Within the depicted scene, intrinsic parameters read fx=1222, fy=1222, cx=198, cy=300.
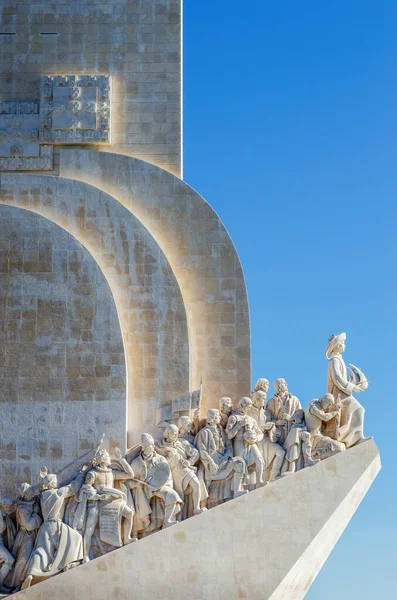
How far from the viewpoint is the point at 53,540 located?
16234 mm

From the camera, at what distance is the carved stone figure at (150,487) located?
1648 centimetres

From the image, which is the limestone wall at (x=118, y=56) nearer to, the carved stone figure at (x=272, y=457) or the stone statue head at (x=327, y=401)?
the stone statue head at (x=327, y=401)

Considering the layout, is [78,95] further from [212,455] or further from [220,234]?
[212,455]

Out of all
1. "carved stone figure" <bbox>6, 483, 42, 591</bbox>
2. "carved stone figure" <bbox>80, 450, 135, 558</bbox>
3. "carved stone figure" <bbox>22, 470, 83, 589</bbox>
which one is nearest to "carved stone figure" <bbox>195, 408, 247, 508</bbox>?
"carved stone figure" <bbox>80, 450, 135, 558</bbox>

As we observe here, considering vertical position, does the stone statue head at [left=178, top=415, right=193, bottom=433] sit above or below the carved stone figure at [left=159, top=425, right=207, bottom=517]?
above

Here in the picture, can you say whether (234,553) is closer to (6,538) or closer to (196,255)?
(6,538)

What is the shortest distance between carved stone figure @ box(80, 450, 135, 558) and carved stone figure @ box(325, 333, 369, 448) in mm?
3061

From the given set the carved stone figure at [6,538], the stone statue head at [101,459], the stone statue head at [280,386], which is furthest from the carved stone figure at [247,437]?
the carved stone figure at [6,538]

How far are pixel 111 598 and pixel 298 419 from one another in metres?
3.58

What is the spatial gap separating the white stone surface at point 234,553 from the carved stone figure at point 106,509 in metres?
0.31

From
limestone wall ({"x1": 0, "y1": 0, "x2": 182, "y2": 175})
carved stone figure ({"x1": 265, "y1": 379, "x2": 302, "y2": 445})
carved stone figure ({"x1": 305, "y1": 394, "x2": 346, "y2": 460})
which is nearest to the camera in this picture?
carved stone figure ({"x1": 305, "y1": 394, "x2": 346, "y2": 460})

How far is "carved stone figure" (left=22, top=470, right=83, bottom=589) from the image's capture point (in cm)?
1609

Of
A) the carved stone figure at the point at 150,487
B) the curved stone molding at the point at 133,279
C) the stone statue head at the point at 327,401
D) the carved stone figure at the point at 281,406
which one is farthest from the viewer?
the curved stone molding at the point at 133,279

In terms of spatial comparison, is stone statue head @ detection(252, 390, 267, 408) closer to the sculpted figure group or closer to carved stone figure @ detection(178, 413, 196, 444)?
the sculpted figure group
